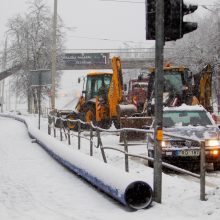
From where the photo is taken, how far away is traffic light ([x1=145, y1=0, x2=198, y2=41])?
25.8 feet

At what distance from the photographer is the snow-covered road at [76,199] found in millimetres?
7477

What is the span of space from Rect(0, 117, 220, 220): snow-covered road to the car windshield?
1.74 m

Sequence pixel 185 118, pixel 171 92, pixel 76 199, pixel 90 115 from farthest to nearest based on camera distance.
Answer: pixel 90 115 → pixel 171 92 → pixel 185 118 → pixel 76 199

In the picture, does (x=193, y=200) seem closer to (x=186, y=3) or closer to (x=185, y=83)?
(x=186, y=3)

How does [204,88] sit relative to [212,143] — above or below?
above

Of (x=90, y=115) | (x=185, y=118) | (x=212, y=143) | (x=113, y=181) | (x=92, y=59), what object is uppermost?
(x=92, y=59)

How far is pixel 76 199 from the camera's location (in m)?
9.05

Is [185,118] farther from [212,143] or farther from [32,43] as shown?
[32,43]

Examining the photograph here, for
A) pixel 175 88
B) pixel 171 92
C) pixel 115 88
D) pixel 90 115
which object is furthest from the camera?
pixel 90 115

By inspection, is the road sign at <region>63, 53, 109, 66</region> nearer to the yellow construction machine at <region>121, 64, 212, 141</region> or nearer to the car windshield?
the yellow construction machine at <region>121, 64, 212, 141</region>

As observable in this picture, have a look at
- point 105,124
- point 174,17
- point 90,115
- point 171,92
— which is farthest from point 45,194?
point 90,115

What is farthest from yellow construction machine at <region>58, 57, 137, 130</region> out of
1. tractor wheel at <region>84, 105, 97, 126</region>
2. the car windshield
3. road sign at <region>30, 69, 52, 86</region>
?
the car windshield

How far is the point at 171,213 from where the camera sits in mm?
7391

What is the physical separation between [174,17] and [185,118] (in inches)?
243
